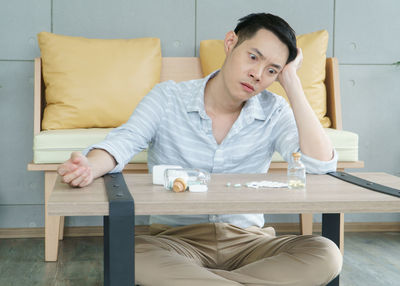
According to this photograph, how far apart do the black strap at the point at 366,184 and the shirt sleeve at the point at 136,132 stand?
61 cm

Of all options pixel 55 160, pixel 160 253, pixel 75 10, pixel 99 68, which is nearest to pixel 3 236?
pixel 55 160

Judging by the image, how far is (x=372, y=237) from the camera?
3.32 m

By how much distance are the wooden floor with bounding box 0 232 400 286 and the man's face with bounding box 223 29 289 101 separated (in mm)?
1134

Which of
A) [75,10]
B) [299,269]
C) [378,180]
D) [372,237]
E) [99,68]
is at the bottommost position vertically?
[372,237]

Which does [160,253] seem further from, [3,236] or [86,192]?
[3,236]

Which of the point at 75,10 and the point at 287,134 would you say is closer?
the point at 287,134

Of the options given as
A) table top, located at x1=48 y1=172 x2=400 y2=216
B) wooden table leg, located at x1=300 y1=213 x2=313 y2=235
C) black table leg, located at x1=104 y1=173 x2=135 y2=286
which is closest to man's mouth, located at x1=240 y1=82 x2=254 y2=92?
table top, located at x1=48 y1=172 x2=400 y2=216

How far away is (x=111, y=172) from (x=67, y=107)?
1.50 m

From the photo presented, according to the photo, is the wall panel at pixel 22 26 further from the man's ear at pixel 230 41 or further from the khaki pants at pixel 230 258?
the khaki pants at pixel 230 258

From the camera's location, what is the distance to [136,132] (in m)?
1.74

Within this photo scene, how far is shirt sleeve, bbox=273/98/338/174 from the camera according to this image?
68.2 inches

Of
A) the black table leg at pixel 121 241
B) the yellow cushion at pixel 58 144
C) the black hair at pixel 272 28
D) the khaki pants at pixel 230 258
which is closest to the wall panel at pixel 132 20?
the yellow cushion at pixel 58 144

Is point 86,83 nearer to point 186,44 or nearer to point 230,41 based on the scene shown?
point 186,44

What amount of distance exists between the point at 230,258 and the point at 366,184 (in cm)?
47
